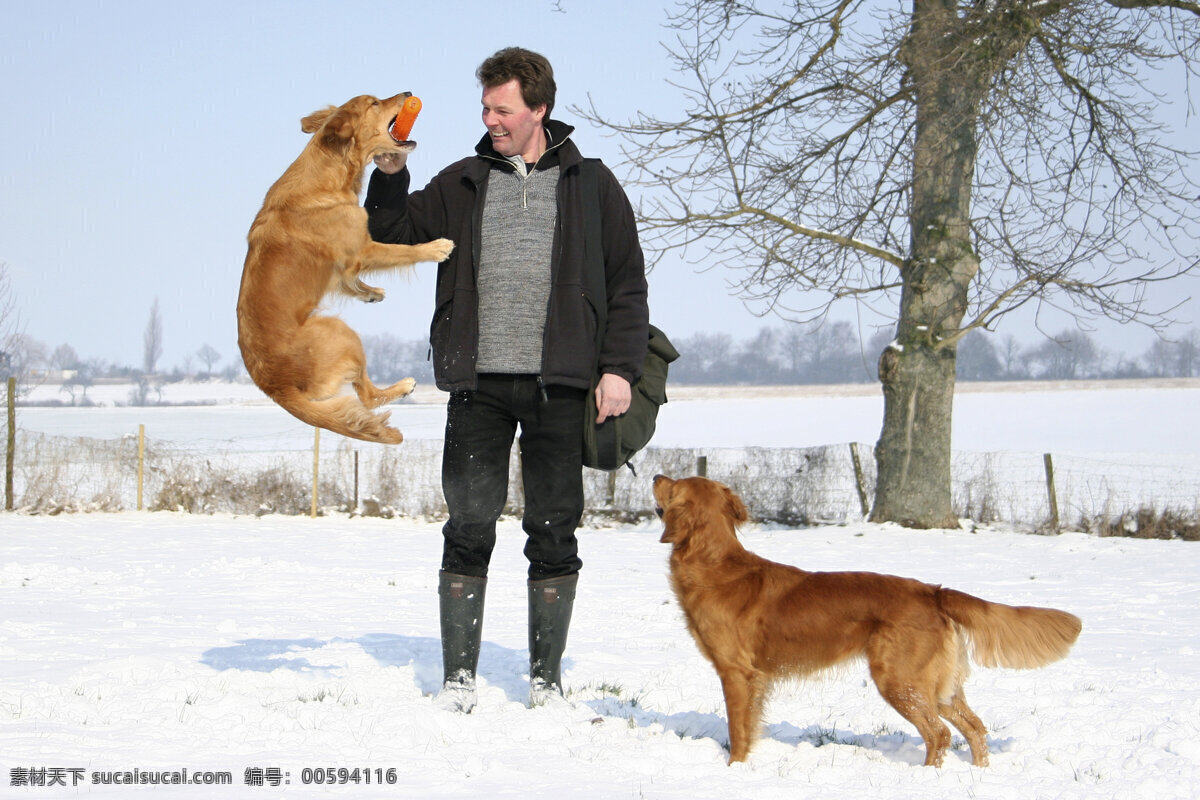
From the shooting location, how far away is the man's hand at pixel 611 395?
3.42 metres

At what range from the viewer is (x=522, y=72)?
3312 mm

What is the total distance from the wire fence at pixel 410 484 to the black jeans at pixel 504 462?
10.2 metres

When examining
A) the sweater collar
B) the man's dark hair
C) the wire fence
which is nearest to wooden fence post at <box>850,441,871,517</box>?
the wire fence

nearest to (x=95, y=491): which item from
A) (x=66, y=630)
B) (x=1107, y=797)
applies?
(x=66, y=630)

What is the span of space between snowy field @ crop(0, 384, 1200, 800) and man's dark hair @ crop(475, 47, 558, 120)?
86.5 inches

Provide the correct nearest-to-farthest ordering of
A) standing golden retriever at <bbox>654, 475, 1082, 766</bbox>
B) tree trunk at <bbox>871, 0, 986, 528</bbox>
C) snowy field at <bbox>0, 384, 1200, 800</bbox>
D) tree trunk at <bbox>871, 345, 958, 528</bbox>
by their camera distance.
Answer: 1. snowy field at <bbox>0, 384, 1200, 800</bbox>
2. standing golden retriever at <bbox>654, 475, 1082, 766</bbox>
3. tree trunk at <bbox>871, 0, 986, 528</bbox>
4. tree trunk at <bbox>871, 345, 958, 528</bbox>

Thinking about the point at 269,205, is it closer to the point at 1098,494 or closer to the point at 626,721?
the point at 626,721

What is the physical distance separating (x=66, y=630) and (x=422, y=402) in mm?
44761

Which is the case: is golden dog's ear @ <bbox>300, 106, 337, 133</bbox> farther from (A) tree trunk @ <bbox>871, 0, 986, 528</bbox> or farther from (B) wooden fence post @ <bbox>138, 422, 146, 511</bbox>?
(B) wooden fence post @ <bbox>138, 422, 146, 511</bbox>

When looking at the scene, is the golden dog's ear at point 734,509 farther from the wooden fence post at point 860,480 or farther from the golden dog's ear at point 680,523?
the wooden fence post at point 860,480

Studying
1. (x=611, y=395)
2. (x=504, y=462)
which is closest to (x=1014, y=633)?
(x=611, y=395)

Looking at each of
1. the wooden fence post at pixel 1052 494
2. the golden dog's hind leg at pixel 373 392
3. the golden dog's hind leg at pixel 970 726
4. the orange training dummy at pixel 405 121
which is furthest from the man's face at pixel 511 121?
the wooden fence post at pixel 1052 494

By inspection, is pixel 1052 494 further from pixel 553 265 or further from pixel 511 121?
pixel 511 121

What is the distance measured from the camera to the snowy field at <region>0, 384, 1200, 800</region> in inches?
110
